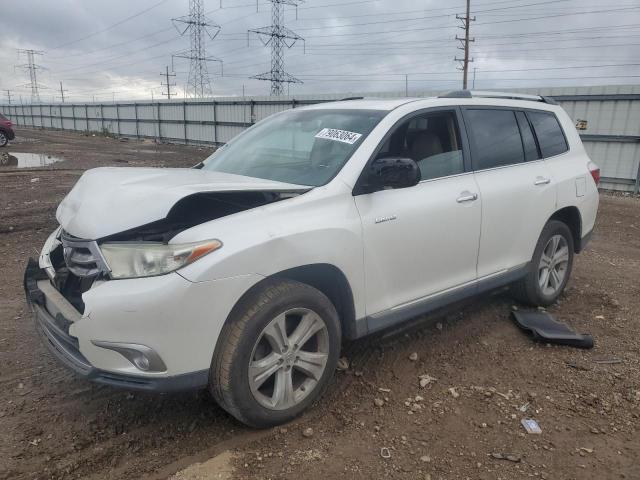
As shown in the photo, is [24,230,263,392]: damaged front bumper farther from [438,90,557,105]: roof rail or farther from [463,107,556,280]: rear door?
[438,90,557,105]: roof rail

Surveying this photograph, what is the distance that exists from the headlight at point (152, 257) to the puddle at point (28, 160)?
14976mm

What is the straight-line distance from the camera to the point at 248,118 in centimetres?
2439

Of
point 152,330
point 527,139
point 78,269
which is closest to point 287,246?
point 152,330

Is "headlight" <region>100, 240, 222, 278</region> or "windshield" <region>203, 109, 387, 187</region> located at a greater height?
"windshield" <region>203, 109, 387, 187</region>

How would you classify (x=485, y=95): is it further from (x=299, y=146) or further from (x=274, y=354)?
(x=274, y=354)

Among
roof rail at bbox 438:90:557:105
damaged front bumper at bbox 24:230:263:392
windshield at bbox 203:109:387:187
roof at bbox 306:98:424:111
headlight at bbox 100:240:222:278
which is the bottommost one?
damaged front bumper at bbox 24:230:263:392

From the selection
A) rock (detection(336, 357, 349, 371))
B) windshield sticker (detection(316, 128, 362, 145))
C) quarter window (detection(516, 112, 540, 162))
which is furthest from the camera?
quarter window (detection(516, 112, 540, 162))

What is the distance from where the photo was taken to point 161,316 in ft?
7.65

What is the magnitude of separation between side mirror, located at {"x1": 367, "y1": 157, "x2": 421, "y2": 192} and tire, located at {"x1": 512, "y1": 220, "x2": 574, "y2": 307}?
1909 mm

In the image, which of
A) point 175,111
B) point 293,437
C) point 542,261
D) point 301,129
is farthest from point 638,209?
point 175,111

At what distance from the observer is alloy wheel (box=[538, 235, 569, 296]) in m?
4.60

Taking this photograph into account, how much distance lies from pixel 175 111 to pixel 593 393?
102ft

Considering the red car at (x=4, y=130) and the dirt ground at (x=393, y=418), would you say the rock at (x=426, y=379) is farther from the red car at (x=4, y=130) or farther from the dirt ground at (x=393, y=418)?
the red car at (x=4, y=130)

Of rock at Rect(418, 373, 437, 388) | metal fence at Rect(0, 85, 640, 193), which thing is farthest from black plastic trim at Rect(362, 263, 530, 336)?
metal fence at Rect(0, 85, 640, 193)
